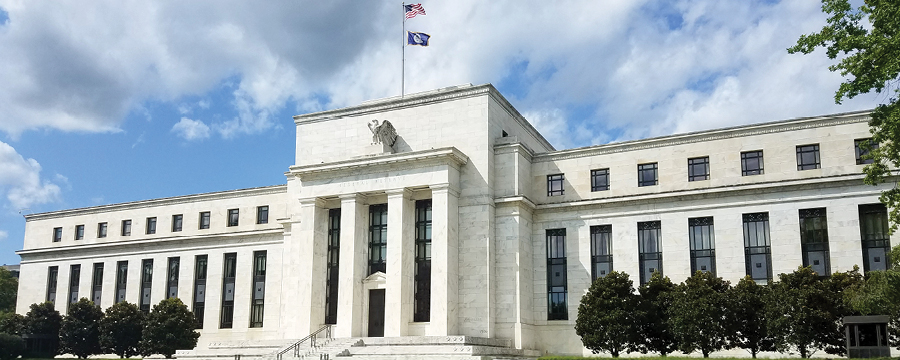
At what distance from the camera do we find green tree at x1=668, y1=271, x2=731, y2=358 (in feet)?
132

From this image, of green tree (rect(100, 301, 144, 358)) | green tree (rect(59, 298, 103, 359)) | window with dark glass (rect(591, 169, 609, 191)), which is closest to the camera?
window with dark glass (rect(591, 169, 609, 191))

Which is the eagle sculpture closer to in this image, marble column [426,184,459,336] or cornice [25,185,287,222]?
marble column [426,184,459,336]

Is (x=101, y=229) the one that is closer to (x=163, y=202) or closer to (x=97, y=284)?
(x=97, y=284)

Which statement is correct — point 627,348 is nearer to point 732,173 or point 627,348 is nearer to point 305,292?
point 732,173

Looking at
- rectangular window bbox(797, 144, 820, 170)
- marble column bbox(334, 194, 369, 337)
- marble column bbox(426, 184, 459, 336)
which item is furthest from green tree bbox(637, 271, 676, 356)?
marble column bbox(334, 194, 369, 337)

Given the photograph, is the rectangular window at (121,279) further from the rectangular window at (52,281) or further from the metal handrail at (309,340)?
the metal handrail at (309,340)

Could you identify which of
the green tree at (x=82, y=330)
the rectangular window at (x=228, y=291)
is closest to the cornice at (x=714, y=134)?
the rectangular window at (x=228, y=291)

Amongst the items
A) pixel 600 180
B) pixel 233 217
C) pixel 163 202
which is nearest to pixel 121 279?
pixel 163 202

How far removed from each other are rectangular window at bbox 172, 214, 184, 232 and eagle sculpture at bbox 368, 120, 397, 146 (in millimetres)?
24158

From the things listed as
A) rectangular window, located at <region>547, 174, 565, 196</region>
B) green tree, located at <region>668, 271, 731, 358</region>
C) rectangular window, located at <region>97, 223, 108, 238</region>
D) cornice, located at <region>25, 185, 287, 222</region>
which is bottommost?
green tree, located at <region>668, 271, 731, 358</region>

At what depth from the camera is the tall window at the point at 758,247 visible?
45.2 meters

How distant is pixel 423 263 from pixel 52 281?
40.9 meters

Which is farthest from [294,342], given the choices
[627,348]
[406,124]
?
[627,348]

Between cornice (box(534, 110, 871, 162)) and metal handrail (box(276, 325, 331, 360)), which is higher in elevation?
cornice (box(534, 110, 871, 162))
